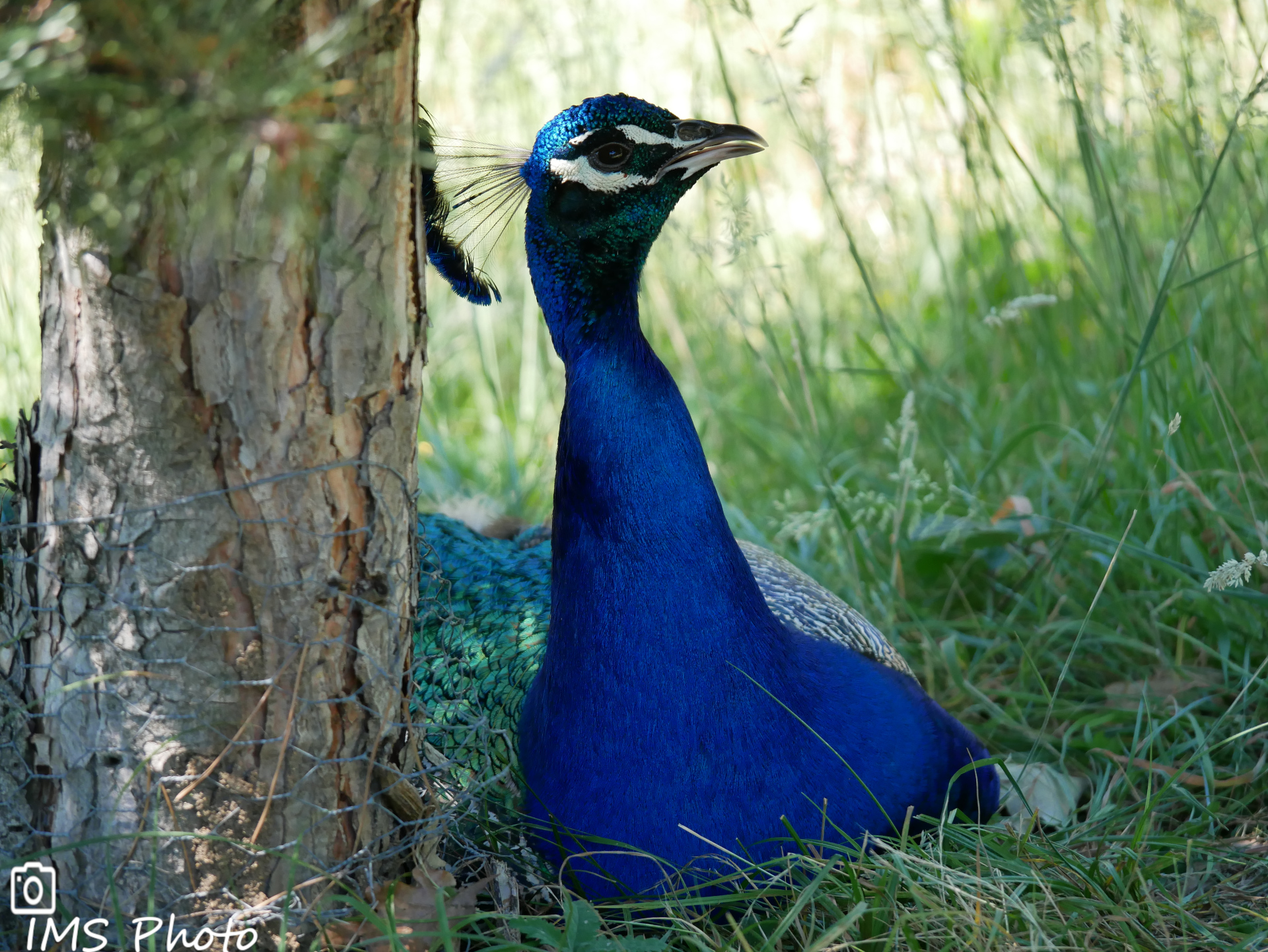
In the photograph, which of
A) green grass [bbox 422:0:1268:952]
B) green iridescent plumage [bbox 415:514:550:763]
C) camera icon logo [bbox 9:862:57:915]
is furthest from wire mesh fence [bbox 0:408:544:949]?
green grass [bbox 422:0:1268:952]

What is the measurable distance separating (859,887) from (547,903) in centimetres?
44

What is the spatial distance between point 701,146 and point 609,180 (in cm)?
14

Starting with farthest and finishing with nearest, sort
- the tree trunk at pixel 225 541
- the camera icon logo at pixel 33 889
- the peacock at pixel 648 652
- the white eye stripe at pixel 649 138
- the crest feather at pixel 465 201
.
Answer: the crest feather at pixel 465 201
the white eye stripe at pixel 649 138
the peacock at pixel 648 652
the camera icon logo at pixel 33 889
the tree trunk at pixel 225 541

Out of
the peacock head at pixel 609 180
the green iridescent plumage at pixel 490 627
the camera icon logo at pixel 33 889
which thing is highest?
the peacock head at pixel 609 180

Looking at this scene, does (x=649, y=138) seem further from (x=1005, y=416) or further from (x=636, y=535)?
(x=1005, y=416)

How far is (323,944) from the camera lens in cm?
131

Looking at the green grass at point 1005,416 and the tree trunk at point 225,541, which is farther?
the green grass at point 1005,416

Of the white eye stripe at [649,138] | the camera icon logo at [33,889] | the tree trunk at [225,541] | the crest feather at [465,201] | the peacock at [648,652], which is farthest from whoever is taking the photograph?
the crest feather at [465,201]

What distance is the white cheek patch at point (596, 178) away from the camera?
158 cm

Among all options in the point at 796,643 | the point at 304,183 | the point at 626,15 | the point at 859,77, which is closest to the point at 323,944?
the point at 796,643

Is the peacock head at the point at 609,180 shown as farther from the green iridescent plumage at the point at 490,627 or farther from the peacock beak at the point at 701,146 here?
the green iridescent plumage at the point at 490,627

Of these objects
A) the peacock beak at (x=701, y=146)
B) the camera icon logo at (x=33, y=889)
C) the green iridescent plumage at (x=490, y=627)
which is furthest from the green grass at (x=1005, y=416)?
the camera icon logo at (x=33, y=889)

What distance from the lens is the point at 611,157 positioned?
159 cm

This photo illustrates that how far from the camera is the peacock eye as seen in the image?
1.59 m
